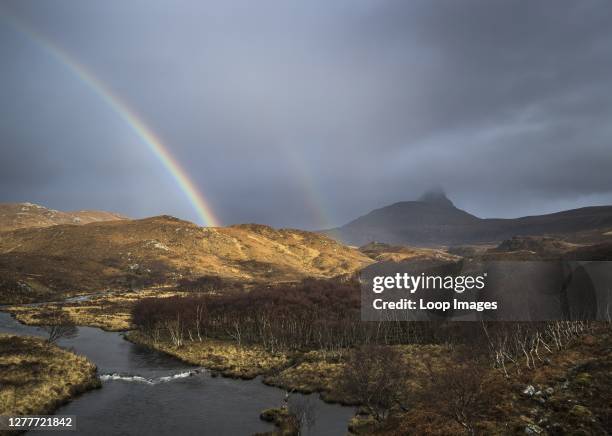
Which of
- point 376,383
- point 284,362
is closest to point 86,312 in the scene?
point 284,362

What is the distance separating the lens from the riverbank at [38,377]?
47.6 metres

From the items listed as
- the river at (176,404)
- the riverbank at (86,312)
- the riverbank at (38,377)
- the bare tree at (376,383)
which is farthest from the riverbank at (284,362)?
the riverbank at (86,312)

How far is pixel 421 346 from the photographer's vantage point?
3401 inches

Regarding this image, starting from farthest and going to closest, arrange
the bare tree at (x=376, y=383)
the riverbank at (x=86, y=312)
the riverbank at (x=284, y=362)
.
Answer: the riverbank at (x=86, y=312) < the riverbank at (x=284, y=362) < the bare tree at (x=376, y=383)

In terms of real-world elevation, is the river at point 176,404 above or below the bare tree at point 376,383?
below

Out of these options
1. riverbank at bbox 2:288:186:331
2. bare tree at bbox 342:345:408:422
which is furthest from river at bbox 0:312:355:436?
riverbank at bbox 2:288:186:331

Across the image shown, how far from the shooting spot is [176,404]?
178 ft

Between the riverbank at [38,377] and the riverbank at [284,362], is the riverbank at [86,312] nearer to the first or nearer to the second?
the riverbank at [284,362]

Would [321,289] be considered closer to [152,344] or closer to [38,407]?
[152,344]

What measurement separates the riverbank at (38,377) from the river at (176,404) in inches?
77.4

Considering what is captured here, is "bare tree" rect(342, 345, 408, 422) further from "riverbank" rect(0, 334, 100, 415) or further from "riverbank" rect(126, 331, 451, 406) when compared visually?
"riverbank" rect(0, 334, 100, 415)

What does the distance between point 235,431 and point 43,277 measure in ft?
520

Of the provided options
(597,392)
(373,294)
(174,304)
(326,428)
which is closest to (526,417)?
(597,392)

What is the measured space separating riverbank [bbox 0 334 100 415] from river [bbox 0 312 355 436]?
1966 millimetres
